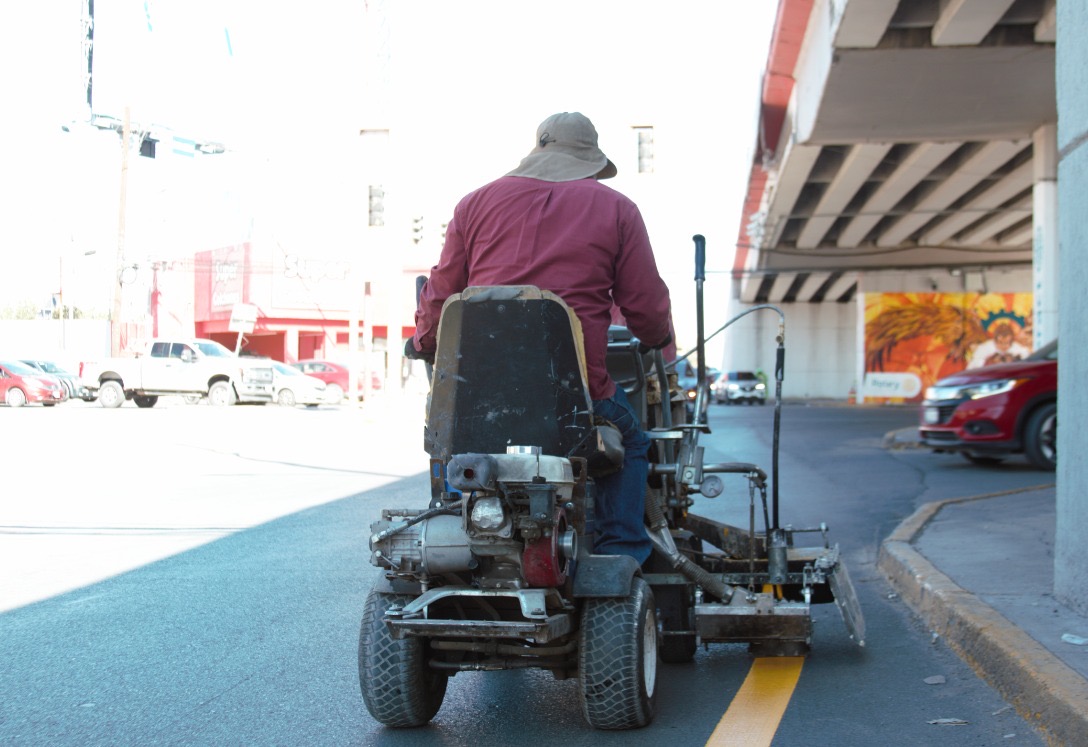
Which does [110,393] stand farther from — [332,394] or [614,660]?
[614,660]

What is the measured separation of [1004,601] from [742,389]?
136ft

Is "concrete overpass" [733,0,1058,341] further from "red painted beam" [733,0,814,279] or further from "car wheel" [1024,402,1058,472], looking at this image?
"car wheel" [1024,402,1058,472]

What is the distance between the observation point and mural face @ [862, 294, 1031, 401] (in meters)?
42.0

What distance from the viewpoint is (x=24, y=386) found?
3200cm

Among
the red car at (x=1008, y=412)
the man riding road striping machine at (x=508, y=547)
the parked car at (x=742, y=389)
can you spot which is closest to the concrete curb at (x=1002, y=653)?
the man riding road striping machine at (x=508, y=547)

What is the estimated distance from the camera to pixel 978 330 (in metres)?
42.3

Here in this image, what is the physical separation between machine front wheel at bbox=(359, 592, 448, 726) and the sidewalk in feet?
6.63

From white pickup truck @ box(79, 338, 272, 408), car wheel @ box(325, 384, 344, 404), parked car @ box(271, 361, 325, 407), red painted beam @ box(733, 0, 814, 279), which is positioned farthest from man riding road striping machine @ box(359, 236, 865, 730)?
car wheel @ box(325, 384, 344, 404)

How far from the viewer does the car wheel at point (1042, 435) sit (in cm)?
1150

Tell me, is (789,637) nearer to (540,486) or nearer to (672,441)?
(672,441)

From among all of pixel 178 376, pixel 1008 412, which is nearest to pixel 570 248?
pixel 1008 412

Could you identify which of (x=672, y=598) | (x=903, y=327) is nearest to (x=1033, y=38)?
(x=672, y=598)

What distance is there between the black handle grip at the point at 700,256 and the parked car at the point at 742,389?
40825mm

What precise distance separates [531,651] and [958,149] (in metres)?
23.7
